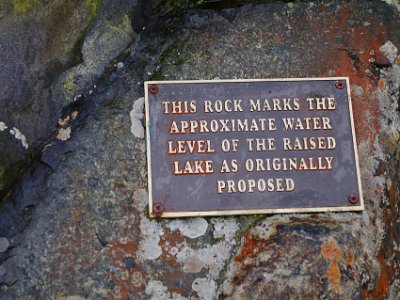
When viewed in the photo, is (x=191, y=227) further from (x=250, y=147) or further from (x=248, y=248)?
(x=250, y=147)

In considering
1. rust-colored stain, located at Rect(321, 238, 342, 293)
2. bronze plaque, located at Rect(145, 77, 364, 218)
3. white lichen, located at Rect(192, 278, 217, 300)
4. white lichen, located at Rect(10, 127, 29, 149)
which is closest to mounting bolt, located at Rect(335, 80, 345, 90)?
bronze plaque, located at Rect(145, 77, 364, 218)

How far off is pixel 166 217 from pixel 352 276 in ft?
2.13

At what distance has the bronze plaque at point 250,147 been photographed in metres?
2.23

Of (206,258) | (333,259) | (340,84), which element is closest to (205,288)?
(206,258)

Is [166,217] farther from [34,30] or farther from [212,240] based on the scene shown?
[34,30]

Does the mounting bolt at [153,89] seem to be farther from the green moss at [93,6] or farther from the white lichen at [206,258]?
the white lichen at [206,258]

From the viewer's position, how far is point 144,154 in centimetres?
226

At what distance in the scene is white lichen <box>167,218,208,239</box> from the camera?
7.20 ft

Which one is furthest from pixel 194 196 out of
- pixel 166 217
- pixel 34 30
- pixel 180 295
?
pixel 34 30

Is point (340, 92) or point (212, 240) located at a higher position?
point (340, 92)

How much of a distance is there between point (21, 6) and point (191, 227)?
1011mm

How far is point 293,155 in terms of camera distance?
2293mm

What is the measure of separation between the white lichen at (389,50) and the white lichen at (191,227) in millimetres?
982

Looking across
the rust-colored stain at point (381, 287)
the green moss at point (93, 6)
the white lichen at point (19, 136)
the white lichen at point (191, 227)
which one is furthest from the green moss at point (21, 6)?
the rust-colored stain at point (381, 287)
